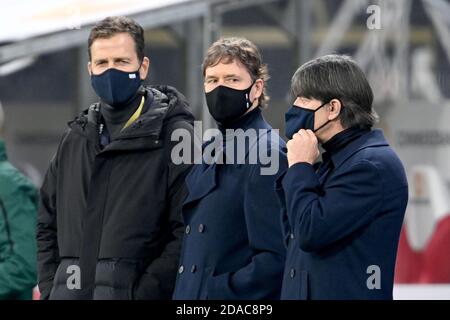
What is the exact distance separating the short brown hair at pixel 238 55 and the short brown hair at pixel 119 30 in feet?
1.09

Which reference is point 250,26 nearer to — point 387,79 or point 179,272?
point 387,79

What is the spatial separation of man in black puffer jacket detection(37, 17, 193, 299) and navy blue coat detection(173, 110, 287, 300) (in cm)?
14

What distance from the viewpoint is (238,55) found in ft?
13.3

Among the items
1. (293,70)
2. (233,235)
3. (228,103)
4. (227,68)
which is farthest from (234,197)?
(293,70)

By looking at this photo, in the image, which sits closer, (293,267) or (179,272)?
(293,267)

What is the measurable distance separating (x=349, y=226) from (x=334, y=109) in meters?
0.38

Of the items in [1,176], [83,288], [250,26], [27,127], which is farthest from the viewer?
[250,26]

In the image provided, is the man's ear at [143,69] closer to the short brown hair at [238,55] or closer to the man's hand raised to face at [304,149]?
the short brown hair at [238,55]

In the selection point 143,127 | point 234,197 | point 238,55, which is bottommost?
point 234,197

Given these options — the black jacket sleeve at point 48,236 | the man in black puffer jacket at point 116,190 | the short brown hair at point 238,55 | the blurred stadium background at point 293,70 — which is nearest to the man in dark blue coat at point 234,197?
the short brown hair at point 238,55

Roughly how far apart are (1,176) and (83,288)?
3.41 feet

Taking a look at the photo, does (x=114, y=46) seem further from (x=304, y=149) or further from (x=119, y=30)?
(x=304, y=149)
